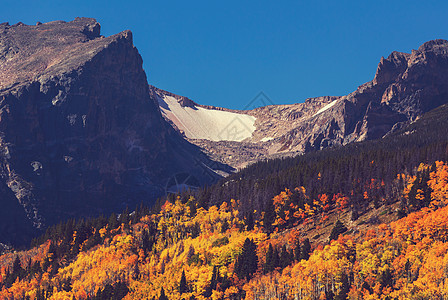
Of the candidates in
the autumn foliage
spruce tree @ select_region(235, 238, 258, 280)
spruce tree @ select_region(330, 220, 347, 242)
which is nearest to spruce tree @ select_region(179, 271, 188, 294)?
the autumn foliage

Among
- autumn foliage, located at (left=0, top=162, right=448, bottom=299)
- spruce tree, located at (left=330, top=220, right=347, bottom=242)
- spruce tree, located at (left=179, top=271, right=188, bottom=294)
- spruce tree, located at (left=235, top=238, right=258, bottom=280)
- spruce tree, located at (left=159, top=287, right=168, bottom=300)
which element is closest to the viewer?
autumn foliage, located at (left=0, top=162, right=448, bottom=299)

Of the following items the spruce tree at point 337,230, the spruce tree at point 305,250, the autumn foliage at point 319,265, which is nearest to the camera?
the autumn foliage at point 319,265

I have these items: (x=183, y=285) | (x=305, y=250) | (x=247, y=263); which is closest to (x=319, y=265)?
(x=305, y=250)

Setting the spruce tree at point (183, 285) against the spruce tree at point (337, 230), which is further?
the spruce tree at point (337, 230)

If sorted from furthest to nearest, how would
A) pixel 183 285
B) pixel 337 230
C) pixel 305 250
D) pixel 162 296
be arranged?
pixel 337 230 < pixel 183 285 < pixel 162 296 < pixel 305 250

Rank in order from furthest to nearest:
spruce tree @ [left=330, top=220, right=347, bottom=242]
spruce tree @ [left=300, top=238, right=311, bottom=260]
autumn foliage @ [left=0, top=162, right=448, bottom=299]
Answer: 1. spruce tree @ [left=330, top=220, right=347, bottom=242]
2. spruce tree @ [left=300, top=238, right=311, bottom=260]
3. autumn foliage @ [left=0, top=162, right=448, bottom=299]

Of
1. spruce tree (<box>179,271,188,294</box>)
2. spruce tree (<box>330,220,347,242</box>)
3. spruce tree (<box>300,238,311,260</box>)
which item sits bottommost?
spruce tree (<box>179,271,188,294</box>)

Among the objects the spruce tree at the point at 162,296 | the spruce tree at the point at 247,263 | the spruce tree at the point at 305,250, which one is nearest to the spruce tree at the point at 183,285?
the spruce tree at the point at 162,296

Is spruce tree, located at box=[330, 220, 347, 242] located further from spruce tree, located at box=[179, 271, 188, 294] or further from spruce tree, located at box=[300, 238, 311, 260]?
spruce tree, located at box=[179, 271, 188, 294]

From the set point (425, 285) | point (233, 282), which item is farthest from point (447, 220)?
point (233, 282)

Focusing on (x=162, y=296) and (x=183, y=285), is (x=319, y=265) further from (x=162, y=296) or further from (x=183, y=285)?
(x=162, y=296)

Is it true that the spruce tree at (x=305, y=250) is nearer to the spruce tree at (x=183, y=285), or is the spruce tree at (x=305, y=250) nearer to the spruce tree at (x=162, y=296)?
the spruce tree at (x=183, y=285)

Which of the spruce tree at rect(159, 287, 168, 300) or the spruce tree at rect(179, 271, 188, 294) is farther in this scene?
the spruce tree at rect(179, 271, 188, 294)

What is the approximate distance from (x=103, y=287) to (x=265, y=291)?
56819 mm
